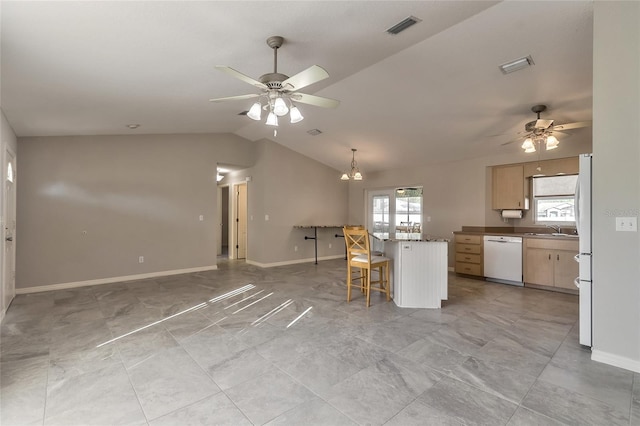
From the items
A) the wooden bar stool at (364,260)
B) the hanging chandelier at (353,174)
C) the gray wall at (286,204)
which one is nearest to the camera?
the wooden bar stool at (364,260)

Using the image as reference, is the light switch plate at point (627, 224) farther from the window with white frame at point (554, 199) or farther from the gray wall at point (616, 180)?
the window with white frame at point (554, 199)

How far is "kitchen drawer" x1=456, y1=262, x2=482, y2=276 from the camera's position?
17.8 ft

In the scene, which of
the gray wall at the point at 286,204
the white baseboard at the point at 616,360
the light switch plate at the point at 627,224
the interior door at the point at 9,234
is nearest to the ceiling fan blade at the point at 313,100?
the light switch plate at the point at 627,224

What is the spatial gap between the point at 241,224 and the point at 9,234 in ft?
14.6

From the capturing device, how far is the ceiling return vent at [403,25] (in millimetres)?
2574

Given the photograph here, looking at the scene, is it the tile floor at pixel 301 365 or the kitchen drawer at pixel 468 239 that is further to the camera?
the kitchen drawer at pixel 468 239

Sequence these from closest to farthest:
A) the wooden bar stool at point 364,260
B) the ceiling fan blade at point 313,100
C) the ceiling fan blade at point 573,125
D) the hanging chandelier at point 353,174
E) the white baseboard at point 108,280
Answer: the ceiling fan blade at point 313,100
the ceiling fan blade at point 573,125
the wooden bar stool at point 364,260
the white baseboard at point 108,280
the hanging chandelier at point 353,174

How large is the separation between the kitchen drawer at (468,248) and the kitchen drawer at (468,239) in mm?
57

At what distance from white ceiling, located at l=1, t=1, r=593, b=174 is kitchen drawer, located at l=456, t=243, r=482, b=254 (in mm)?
1953

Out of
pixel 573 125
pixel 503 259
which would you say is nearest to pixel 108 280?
pixel 503 259

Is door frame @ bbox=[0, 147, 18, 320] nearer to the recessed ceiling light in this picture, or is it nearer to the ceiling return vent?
the ceiling return vent

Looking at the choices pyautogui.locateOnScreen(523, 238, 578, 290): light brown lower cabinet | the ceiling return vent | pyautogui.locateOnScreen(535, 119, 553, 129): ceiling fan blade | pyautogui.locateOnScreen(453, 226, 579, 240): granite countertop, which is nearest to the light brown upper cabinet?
pyautogui.locateOnScreen(453, 226, 579, 240): granite countertop

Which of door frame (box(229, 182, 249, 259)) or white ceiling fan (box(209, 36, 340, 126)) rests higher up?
white ceiling fan (box(209, 36, 340, 126))

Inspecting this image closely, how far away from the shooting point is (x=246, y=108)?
4.65 m
